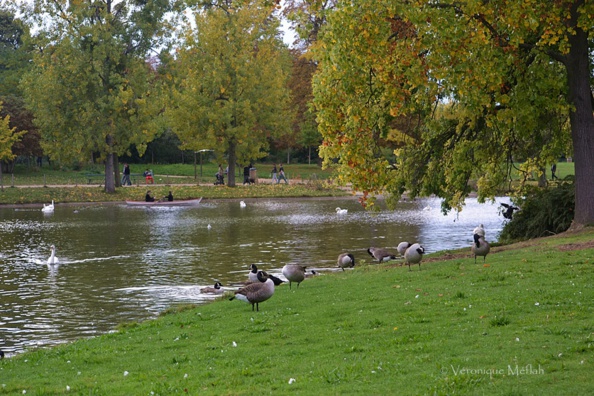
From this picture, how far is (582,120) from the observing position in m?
24.7

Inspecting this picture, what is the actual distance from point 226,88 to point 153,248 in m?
41.0

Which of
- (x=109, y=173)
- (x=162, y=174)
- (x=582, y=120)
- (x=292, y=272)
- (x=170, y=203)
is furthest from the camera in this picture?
(x=162, y=174)

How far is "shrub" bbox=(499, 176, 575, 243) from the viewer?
92.1 feet

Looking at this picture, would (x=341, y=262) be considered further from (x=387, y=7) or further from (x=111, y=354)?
(x=111, y=354)

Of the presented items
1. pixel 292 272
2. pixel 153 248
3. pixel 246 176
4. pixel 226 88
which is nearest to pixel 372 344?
pixel 292 272

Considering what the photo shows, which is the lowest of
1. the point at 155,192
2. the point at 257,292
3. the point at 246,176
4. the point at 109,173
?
the point at 257,292

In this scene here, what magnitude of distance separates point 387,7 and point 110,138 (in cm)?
4938

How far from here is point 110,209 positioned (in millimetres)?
58250

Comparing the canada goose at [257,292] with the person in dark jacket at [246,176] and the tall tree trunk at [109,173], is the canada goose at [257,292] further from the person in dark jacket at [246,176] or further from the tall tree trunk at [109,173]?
the person in dark jacket at [246,176]

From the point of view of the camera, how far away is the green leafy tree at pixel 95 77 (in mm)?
65000

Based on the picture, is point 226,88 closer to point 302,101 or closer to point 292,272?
point 302,101

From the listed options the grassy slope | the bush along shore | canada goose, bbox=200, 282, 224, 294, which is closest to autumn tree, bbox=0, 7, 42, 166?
the bush along shore

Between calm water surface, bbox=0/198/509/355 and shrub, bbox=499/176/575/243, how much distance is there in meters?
3.79

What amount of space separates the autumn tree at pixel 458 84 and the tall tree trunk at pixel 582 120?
33 mm
